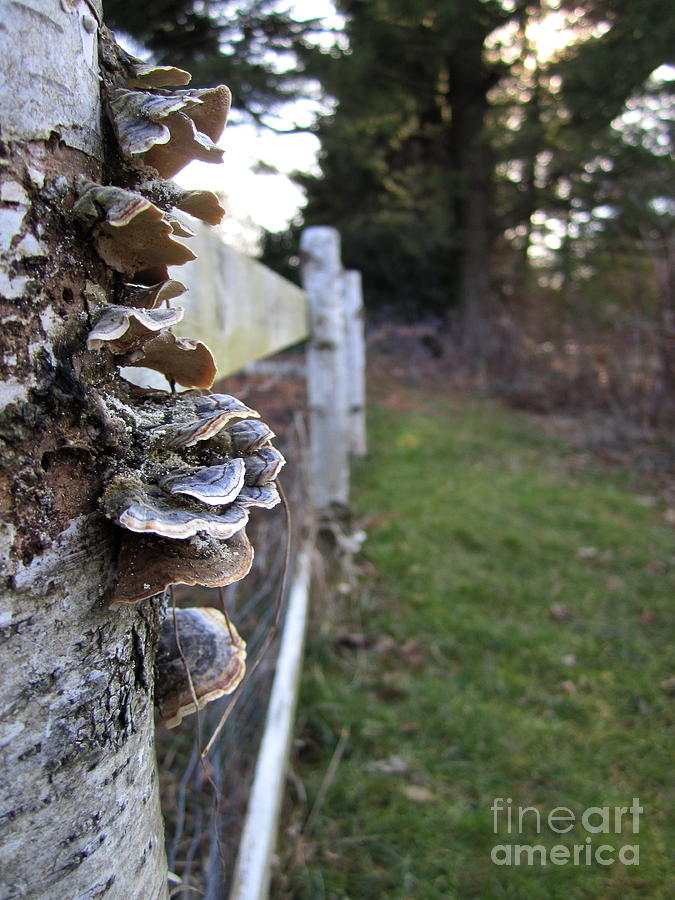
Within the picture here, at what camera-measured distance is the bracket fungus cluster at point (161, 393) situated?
433mm

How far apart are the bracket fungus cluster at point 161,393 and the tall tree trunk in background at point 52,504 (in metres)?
0.02

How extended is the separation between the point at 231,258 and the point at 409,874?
1.86m

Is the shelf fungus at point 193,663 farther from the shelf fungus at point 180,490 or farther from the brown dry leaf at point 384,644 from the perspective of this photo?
the brown dry leaf at point 384,644

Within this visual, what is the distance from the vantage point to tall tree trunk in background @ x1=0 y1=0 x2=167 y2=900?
1.29 feet

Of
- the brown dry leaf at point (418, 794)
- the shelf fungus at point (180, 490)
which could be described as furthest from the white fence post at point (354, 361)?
the shelf fungus at point (180, 490)

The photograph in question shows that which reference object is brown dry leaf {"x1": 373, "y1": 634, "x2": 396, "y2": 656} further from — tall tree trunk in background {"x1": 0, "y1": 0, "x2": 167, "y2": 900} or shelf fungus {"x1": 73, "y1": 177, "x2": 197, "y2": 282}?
shelf fungus {"x1": 73, "y1": 177, "x2": 197, "y2": 282}

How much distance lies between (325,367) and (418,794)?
226 cm

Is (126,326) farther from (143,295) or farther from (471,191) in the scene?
(471,191)

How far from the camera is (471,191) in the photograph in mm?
12367

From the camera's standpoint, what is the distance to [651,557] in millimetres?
3953

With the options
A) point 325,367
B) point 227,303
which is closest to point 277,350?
point 227,303

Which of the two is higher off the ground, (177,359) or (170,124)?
(170,124)

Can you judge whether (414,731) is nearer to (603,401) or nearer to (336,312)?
(336,312)

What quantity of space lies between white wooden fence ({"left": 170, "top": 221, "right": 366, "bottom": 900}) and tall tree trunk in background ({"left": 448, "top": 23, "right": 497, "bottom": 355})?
909 centimetres
